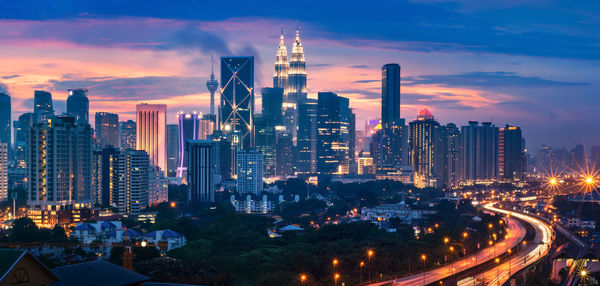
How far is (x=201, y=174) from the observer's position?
9075 cm

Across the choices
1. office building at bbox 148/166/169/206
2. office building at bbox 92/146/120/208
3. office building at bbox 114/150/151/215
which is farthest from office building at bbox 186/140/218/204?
office building at bbox 92/146/120/208

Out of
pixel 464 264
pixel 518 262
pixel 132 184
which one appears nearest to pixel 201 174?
pixel 132 184

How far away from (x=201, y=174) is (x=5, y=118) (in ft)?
263

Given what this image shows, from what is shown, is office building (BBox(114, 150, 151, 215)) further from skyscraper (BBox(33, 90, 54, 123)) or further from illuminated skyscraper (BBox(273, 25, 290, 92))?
illuminated skyscraper (BBox(273, 25, 290, 92))

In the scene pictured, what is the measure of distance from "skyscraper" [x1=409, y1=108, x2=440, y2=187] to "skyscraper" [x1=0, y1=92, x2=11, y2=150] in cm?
8842

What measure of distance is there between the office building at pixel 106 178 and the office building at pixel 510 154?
100808mm

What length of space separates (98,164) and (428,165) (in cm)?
8196

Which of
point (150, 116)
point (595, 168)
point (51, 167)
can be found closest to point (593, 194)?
point (51, 167)

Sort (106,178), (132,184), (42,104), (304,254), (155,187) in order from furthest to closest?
(42,104), (155,187), (106,178), (132,184), (304,254)

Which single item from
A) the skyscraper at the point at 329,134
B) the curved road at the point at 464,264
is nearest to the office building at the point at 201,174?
the curved road at the point at 464,264

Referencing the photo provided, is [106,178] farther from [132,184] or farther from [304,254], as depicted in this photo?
[304,254]

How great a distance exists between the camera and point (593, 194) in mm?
86562

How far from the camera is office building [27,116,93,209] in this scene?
64.1 metres

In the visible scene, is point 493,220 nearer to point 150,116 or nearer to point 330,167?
point 330,167
